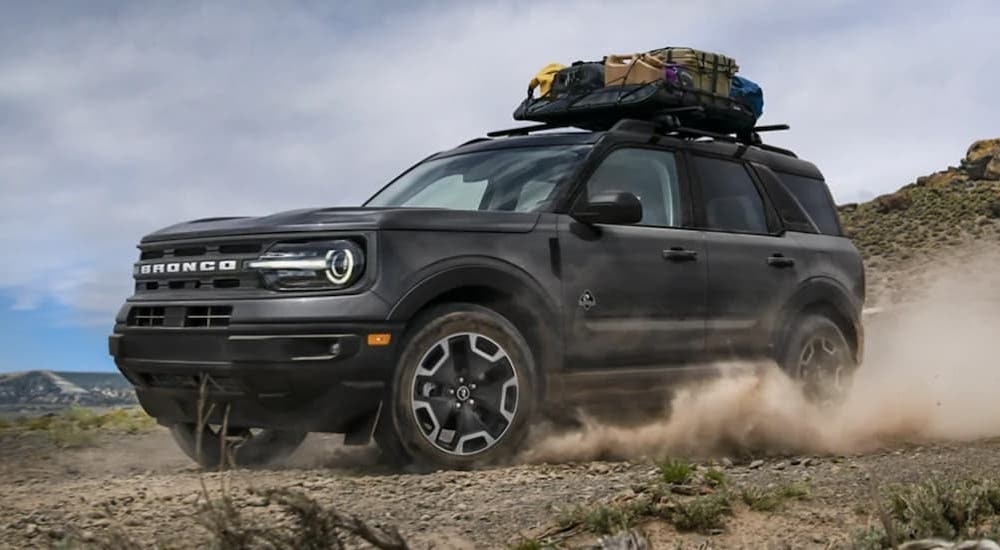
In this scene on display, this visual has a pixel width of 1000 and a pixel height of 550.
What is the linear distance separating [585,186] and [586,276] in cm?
57

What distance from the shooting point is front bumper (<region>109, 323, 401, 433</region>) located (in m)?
5.56

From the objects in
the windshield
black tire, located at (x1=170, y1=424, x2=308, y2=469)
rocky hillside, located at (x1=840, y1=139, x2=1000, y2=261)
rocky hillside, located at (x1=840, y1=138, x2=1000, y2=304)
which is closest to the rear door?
the windshield

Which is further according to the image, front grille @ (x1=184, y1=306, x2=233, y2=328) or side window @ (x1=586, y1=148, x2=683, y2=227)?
side window @ (x1=586, y1=148, x2=683, y2=227)

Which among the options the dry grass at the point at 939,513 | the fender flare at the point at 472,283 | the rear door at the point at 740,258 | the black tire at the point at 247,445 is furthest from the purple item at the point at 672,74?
the dry grass at the point at 939,513

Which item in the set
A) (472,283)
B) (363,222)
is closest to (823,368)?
(472,283)

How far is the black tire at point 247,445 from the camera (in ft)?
22.4

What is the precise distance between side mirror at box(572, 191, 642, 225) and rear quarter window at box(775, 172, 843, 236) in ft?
7.63

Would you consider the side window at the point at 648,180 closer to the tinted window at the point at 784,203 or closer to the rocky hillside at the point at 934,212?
the tinted window at the point at 784,203

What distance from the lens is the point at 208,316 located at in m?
5.92

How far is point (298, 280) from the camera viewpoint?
5.67 meters

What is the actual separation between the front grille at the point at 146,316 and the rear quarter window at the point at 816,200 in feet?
14.6

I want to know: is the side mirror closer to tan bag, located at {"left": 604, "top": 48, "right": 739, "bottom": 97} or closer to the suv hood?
the suv hood

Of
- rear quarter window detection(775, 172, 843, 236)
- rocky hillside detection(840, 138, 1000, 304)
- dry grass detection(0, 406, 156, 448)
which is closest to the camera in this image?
rear quarter window detection(775, 172, 843, 236)

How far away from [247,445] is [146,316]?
1.04 meters
